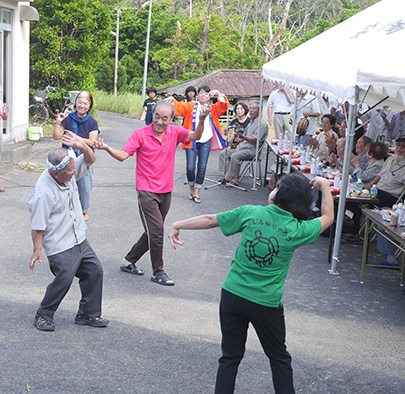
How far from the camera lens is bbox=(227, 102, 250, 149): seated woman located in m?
15.1

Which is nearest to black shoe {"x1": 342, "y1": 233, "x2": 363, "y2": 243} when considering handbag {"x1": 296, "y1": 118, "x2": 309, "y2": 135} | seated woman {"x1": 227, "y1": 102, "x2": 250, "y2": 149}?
handbag {"x1": 296, "y1": 118, "x2": 309, "y2": 135}

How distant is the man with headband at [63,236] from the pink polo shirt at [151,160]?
145 cm

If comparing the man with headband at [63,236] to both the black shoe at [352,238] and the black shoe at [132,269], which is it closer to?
the black shoe at [132,269]

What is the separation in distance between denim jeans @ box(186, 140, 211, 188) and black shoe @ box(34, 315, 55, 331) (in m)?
6.63

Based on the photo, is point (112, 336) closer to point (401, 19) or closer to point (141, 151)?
point (141, 151)

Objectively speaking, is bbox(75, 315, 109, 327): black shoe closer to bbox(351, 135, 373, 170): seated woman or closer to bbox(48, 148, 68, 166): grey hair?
bbox(48, 148, 68, 166): grey hair


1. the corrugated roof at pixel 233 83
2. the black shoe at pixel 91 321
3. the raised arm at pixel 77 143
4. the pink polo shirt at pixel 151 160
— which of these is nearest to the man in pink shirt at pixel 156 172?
the pink polo shirt at pixel 151 160

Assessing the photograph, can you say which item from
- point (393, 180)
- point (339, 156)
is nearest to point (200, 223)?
point (393, 180)

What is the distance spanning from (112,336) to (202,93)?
22.8 ft

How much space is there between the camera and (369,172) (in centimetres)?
1081

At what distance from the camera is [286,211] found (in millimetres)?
4633

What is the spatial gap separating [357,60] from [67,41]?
15771 millimetres

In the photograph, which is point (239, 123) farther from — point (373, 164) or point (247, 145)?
point (373, 164)

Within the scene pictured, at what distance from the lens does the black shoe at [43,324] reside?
6.41 meters
